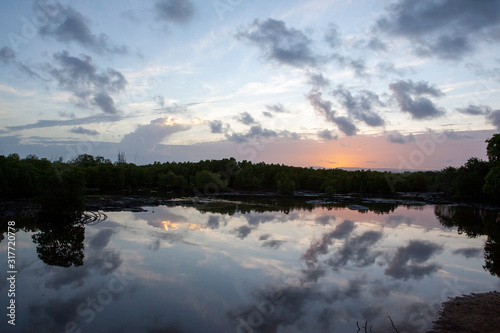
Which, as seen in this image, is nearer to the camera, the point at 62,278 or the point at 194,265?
the point at 62,278

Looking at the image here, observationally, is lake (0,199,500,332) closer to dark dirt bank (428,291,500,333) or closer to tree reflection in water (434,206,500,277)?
tree reflection in water (434,206,500,277)

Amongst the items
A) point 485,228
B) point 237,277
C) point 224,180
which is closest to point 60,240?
point 237,277

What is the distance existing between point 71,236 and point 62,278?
37.6ft

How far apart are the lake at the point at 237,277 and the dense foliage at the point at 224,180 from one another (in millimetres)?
11444

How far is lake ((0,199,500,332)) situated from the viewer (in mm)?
12344

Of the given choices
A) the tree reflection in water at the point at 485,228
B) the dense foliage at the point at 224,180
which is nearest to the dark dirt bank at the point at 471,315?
the tree reflection in water at the point at 485,228

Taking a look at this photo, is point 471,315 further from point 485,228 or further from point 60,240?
point 485,228

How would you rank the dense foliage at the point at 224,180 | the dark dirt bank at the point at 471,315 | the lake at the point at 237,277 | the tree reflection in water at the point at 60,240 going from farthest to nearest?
1. the dense foliage at the point at 224,180
2. the tree reflection in water at the point at 60,240
3. the lake at the point at 237,277
4. the dark dirt bank at the point at 471,315

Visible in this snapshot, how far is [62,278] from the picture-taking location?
54.3 feet

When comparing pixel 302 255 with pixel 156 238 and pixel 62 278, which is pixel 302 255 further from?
pixel 62 278

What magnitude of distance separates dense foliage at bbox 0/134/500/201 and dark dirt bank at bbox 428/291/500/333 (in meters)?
24.8

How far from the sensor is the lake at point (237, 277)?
12.3m

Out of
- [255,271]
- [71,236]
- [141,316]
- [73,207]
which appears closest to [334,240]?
[255,271]

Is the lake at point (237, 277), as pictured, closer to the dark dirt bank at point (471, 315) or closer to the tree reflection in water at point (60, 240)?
the tree reflection in water at point (60, 240)
